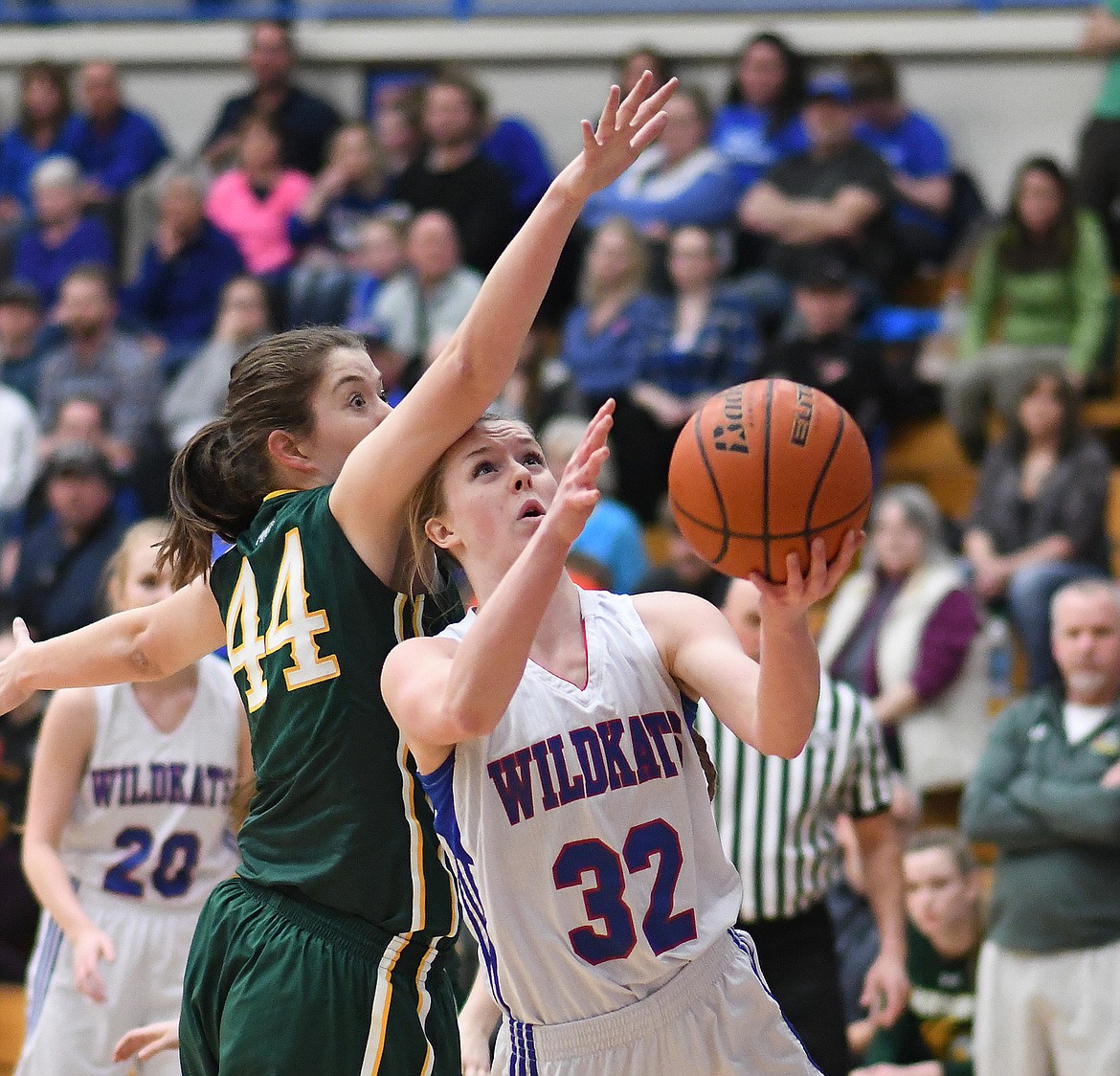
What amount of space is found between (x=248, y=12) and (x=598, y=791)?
12586mm

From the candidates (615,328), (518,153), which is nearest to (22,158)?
(518,153)

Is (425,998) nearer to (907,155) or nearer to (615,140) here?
(615,140)

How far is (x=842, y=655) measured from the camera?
26.6 feet

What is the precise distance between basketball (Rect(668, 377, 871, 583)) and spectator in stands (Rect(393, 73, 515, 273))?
8.27 metres

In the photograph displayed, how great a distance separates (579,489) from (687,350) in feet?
23.4

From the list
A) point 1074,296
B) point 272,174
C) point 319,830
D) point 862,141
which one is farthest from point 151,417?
point 319,830

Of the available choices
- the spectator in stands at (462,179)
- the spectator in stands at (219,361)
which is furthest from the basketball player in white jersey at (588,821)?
the spectator in stands at (462,179)

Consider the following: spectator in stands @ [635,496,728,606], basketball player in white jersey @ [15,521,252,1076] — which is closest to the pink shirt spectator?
spectator in stands @ [635,496,728,606]

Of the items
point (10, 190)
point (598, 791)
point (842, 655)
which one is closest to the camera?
point (598, 791)

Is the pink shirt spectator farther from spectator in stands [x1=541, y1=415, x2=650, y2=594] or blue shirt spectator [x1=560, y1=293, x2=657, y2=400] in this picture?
spectator in stands [x1=541, y1=415, x2=650, y2=594]

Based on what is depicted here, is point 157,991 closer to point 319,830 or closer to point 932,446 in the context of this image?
point 319,830

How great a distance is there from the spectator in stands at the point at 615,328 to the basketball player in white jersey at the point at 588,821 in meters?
6.50

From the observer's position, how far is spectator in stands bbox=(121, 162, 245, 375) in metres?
11.9

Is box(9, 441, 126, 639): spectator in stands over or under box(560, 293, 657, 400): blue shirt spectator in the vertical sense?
under
